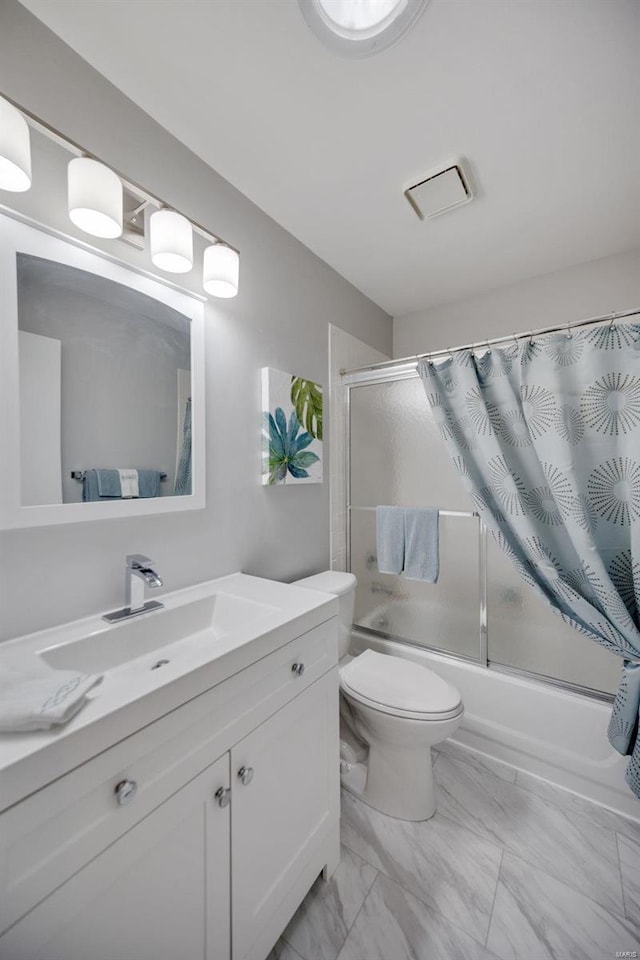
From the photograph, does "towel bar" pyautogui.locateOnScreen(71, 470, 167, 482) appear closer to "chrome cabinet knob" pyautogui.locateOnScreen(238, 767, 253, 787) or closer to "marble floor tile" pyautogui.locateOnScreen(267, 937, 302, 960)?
"chrome cabinet knob" pyautogui.locateOnScreen(238, 767, 253, 787)

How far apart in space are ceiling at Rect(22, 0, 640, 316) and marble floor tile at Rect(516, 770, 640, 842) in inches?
95.0

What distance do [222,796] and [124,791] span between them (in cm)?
27

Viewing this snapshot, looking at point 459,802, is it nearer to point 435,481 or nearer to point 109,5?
point 435,481

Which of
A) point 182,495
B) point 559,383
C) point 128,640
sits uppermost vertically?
point 559,383

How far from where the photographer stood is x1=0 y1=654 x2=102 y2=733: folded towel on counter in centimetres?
54

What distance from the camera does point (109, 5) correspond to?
901 mm

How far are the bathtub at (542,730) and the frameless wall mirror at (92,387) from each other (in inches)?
60.4

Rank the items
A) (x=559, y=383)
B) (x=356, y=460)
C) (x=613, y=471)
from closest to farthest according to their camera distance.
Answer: (x=613, y=471) < (x=559, y=383) < (x=356, y=460)

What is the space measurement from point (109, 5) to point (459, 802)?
269 centimetres

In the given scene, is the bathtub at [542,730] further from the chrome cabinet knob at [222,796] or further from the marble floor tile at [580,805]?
the chrome cabinet knob at [222,796]

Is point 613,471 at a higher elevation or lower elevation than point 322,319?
lower

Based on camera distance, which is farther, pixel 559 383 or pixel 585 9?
pixel 559 383

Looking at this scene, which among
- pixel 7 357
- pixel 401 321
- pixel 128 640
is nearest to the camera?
pixel 7 357

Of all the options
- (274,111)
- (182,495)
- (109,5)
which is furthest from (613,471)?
(109,5)
